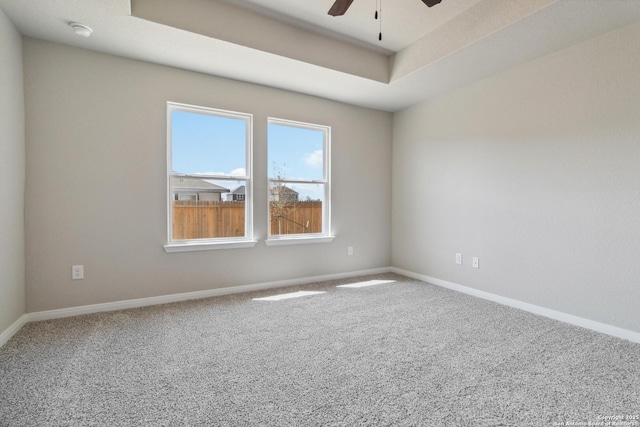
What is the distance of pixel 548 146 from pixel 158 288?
4004 millimetres

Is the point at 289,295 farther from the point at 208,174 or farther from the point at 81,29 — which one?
the point at 81,29

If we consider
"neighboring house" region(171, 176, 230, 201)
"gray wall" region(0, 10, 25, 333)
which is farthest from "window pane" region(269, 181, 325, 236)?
"gray wall" region(0, 10, 25, 333)

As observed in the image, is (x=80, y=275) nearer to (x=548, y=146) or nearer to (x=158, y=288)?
(x=158, y=288)

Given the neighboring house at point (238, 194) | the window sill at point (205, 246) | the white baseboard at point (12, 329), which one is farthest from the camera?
the neighboring house at point (238, 194)

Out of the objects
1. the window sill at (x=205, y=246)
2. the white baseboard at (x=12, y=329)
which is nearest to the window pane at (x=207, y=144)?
the window sill at (x=205, y=246)

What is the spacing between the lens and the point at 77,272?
2822mm

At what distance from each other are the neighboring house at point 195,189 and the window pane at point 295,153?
68 centimetres

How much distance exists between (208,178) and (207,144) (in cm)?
38

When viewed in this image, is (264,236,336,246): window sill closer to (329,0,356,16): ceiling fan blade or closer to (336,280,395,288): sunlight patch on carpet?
(336,280,395,288): sunlight patch on carpet

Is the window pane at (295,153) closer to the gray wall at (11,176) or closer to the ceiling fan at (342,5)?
the ceiling fan at (342,5)

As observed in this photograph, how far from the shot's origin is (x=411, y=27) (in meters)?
2.97

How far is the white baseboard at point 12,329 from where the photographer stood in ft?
7.36

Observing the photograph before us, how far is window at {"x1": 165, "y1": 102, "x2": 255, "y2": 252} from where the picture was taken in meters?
3.29

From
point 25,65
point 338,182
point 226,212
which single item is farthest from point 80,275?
point 338,182
